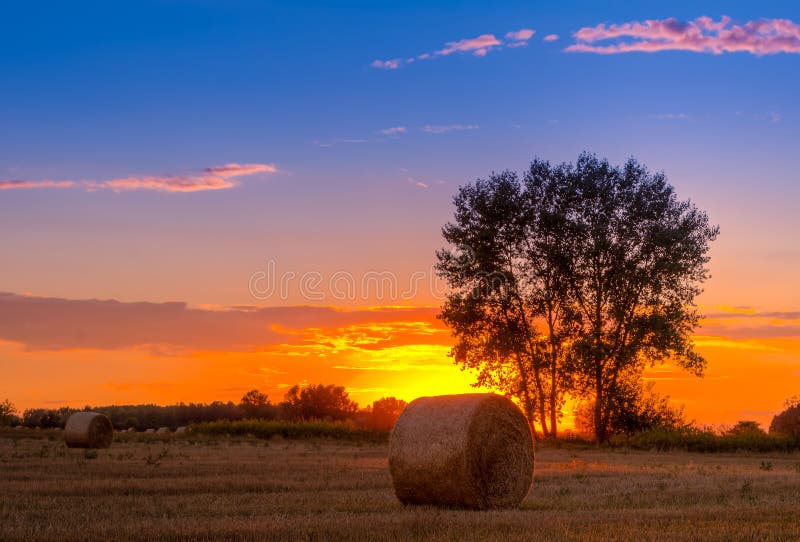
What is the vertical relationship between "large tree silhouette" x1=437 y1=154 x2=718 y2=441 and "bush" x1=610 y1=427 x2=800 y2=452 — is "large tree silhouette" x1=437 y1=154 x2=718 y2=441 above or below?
above

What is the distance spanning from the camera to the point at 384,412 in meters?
47.9

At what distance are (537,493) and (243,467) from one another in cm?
751

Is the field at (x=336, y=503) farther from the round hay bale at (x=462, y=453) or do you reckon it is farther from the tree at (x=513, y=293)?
the tree at (x=513, y=293)

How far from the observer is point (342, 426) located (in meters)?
42.8

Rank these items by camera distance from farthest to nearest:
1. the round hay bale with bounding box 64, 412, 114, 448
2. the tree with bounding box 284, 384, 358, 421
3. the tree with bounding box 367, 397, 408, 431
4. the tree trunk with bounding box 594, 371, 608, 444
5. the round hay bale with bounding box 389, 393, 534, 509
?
the tree with bounding box 284, 384, 358, 421, the tree with bounding box 367, 397, 408, 431, the tree trunk with bounding box 594, 371, 608, 444, the round hay bale with bounding box 64, 412, 114, 448, the round hay bale with bounding box 389, 393, 534, 509

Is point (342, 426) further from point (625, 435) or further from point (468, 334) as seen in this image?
point (625, 435)

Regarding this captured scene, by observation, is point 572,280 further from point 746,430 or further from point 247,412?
point 247,412

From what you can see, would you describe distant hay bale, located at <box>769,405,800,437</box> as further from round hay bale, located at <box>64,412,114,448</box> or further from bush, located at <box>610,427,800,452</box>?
round hay bale, located at <box>64,412,114,448</box>

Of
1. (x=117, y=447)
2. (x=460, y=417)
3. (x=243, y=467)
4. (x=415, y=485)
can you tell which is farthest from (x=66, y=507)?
(x=117, y=447)

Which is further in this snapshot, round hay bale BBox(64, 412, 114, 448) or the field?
round hay bale BBox(64, 412, 114, 448)

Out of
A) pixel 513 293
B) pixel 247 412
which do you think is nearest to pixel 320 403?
pixel 247 412

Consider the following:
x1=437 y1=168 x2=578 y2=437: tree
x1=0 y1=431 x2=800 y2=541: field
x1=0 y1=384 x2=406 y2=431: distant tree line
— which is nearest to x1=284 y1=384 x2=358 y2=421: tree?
x1=0 y1=384 x2=406 y2=431: distant tree line

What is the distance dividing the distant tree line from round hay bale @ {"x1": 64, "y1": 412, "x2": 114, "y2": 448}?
18.0 metres

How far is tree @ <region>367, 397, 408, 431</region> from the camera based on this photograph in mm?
45312
